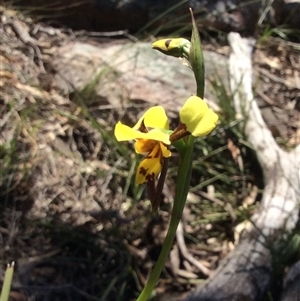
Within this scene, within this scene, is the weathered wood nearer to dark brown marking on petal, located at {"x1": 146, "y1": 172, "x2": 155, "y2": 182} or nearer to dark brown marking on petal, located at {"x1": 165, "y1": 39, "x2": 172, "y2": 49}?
dark brown marking on petal, located at {"x1": 146, "y1": 172, "x2": 155, "y2": 182}

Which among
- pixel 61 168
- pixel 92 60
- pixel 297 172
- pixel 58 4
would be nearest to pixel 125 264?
pixel 61 168

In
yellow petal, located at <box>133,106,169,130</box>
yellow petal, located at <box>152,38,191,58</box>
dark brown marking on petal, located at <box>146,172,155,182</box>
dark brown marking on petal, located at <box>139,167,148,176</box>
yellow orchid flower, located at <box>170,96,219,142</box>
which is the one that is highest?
yellow petal, located at <box>152,38,191,58</box>

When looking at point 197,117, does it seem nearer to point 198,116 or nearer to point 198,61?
point 198,116

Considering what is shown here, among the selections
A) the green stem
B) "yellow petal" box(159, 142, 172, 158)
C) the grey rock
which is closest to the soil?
the grey rock

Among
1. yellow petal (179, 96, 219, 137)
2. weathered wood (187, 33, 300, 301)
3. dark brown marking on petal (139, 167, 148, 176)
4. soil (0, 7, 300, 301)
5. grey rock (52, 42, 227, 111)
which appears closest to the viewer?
yellow petal (179, 96, 219, 137)

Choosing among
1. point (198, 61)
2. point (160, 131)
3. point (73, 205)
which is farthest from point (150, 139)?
point (73, 205)

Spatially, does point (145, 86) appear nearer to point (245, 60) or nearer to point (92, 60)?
point (92, 60)
